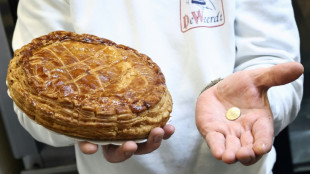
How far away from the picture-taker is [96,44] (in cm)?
113

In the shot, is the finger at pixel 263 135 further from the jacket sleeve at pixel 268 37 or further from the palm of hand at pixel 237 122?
the jacket sleeve at pixel 268 37

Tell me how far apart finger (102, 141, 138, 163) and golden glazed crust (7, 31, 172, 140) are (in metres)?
0.03

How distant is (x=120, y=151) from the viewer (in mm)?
959

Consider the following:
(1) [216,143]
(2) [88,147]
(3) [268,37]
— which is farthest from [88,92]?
(3) [268,37]

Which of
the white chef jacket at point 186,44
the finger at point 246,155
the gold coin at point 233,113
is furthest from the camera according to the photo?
the white chef jacket at point 186,44

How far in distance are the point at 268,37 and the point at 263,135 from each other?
16.9 inches

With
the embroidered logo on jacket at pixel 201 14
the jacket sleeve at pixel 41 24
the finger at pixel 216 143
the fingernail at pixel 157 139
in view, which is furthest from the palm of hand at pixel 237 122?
the jacket sleeve at pixel 41 24

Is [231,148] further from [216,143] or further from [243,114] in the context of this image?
[243,114]

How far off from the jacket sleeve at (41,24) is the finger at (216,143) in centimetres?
46

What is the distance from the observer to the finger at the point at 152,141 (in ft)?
3.08

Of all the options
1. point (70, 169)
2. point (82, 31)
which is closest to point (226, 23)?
point (82, 31)

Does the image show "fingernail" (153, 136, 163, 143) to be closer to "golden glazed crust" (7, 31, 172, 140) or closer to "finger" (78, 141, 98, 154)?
"golden glazed crust" (7, 31, 172, 140)

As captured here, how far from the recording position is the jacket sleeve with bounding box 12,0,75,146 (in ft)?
4.18

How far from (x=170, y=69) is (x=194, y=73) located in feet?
0.22
